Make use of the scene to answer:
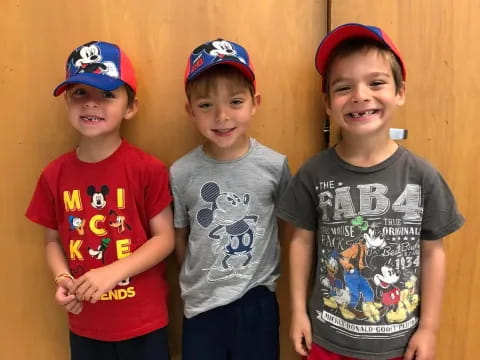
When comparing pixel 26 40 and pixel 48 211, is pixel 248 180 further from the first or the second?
pixel 26 40

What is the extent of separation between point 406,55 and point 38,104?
3.28 ft

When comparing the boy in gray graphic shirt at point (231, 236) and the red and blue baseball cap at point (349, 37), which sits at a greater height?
the red and blue baseball cap at point (349, 37)

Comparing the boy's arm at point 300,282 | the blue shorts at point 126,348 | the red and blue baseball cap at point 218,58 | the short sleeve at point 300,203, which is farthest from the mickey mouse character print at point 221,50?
the blue shorts at point 126,348

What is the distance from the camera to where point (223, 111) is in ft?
3.79

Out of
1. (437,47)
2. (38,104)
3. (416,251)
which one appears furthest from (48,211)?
(437,47)

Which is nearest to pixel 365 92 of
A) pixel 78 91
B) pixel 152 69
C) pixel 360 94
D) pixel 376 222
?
pixel 360 94

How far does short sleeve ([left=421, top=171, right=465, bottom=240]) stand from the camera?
41.5 inches

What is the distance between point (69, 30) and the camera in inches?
51.1

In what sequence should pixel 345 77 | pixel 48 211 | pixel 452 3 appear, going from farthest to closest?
1. pixel 48 211
2. pixel 452 3
3. pixel 345 77

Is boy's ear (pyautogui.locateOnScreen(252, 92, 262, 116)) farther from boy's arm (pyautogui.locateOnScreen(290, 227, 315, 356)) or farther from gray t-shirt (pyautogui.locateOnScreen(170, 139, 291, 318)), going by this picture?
boy's arm (pyautogui.locateOnScreen(290, 227, 315, 356))

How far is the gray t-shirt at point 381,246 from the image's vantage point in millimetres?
1053

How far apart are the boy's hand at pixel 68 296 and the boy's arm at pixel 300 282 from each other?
1.76 ft

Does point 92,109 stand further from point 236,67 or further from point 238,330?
point 238,330

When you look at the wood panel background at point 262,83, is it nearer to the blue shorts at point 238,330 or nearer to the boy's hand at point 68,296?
the blue shorts at point 238,330
